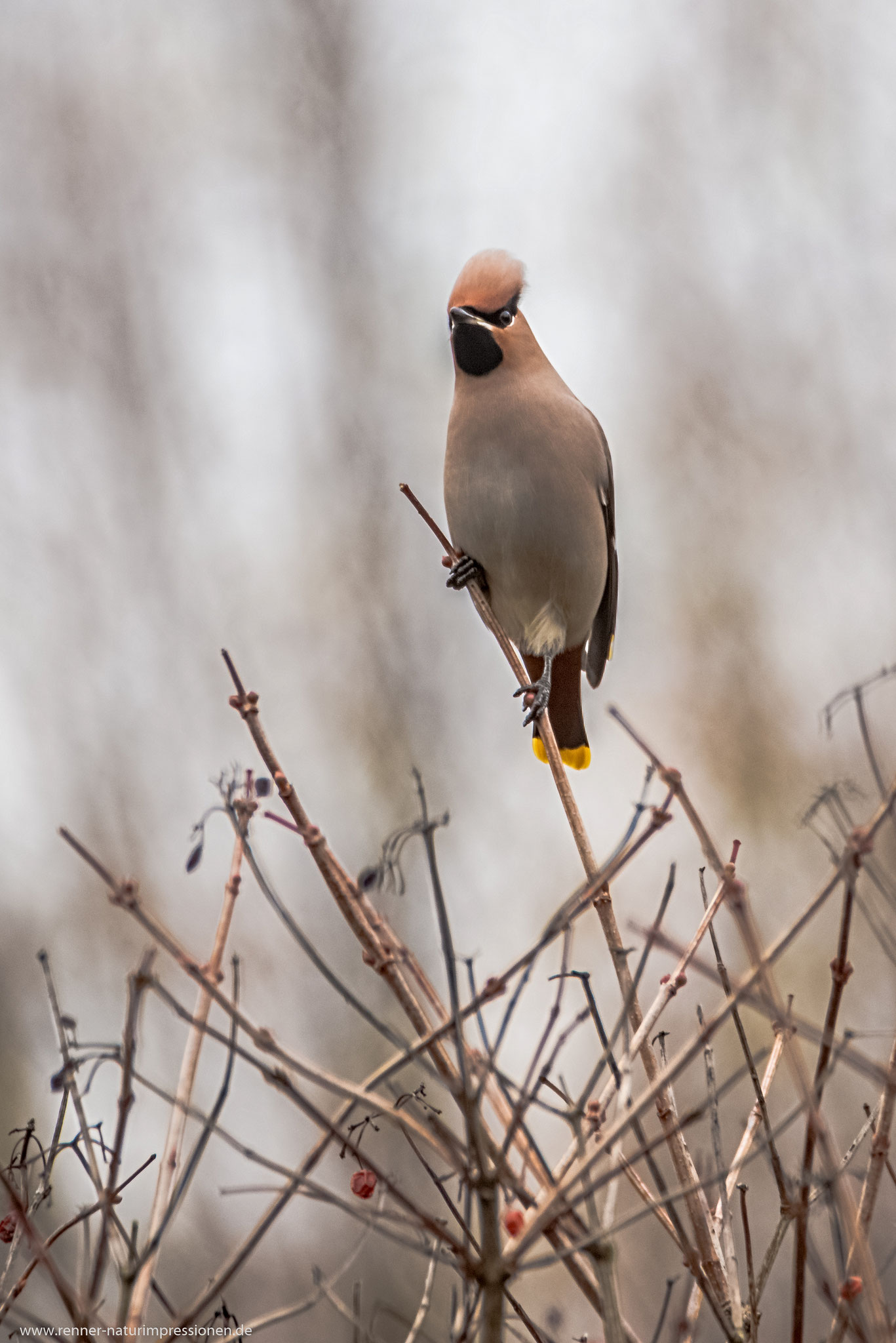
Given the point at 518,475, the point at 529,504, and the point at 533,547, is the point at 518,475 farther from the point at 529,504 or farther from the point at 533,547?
the point at 533,547

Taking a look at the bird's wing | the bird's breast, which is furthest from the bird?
the bird's wing

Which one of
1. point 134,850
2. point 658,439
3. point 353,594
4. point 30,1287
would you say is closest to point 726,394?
point 658,439

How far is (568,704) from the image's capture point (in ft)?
12.7

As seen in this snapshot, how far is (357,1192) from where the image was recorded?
68.8 inches

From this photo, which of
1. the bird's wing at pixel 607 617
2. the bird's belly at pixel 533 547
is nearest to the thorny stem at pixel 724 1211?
the bird's belly at pixel 533 547

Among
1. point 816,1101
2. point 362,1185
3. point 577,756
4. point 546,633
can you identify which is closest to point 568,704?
point 577,756

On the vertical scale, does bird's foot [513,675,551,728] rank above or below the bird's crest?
below

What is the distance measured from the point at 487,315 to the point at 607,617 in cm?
108

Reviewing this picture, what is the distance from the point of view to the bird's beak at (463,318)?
308 centimetres

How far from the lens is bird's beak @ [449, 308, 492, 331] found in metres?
3.08

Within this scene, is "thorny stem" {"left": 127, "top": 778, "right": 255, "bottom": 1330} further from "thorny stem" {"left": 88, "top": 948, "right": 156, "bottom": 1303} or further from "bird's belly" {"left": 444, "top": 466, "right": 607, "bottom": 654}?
"bird's belly" {"left": 444, "top": 466, "right": 607, "bottom": 654}

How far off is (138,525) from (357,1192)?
7331 millimetres

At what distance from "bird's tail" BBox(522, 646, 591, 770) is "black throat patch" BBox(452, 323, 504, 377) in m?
0.83

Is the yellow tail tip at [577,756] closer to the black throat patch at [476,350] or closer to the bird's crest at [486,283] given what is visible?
the black throat patch at [476,350]
